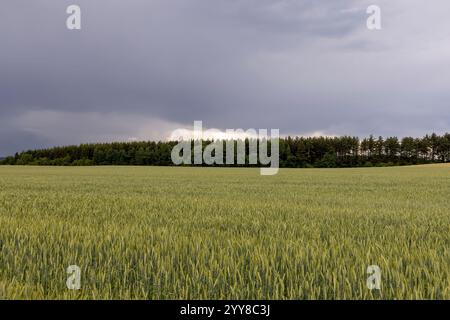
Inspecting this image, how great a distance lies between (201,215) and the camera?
852 cm

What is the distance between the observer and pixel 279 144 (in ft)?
429

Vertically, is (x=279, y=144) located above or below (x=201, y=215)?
above

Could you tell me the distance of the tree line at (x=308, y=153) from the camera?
406 feet

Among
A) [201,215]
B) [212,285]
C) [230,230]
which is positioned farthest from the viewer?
[201,215]

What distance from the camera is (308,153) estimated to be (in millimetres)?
129500

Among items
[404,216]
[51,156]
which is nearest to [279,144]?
[51,156]

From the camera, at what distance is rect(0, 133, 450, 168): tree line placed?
406 feet

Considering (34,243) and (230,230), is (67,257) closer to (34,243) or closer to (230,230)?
(34,243)

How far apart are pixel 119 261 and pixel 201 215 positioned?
439cm

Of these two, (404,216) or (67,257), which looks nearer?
(67,257)

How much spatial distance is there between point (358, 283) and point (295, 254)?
1.03 metres
